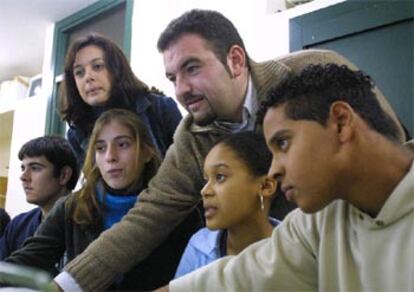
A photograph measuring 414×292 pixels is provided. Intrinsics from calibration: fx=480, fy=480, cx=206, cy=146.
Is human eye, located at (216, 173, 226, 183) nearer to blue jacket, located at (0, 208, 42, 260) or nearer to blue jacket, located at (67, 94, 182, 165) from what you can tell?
blue jacket, located at (67, 94, 182, 165)

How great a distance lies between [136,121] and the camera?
1340mm

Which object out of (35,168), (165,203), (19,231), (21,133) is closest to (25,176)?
(35,168)

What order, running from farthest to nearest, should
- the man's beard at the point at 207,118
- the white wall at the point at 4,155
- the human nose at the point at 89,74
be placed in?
the white wall at the point at 4,155 < the human nose at the point at 89,74 < the man's beard at the point at 207,118

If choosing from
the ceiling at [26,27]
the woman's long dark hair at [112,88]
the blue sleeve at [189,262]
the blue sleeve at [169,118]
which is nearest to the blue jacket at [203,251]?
the blue sleeve at [189,262]

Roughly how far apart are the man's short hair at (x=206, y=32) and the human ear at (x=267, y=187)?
1.00 ft

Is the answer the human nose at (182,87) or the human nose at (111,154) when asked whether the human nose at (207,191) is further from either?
the human nose at (111,154)

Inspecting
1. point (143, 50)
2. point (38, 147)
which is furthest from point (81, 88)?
point (143, 50)

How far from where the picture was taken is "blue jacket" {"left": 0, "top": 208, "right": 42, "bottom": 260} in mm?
1665

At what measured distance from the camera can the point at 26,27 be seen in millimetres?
2969

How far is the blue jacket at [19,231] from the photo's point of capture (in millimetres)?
1665

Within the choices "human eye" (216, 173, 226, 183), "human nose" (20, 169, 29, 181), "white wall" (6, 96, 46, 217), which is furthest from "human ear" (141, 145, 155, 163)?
"white wall" (6, 96, 46, 217)

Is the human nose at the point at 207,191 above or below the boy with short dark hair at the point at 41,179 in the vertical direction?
below

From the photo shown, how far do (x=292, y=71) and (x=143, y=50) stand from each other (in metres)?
1.28

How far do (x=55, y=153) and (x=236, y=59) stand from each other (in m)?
0.90
